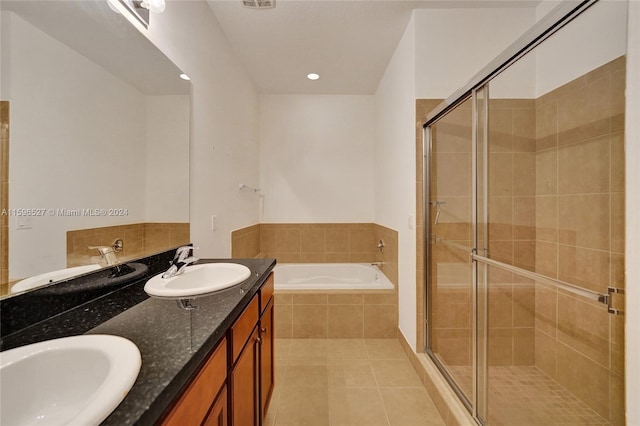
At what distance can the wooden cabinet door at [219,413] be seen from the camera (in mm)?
742

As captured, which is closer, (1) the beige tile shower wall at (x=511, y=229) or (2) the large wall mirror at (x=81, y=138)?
(2) the large wall mirror at (x=81, y=138)

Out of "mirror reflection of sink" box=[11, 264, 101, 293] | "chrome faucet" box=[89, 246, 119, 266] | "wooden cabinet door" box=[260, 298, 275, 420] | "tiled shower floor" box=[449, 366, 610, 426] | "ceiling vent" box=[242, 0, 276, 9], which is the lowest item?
"tiled shower floor" box=[449, 366, 610, 426]

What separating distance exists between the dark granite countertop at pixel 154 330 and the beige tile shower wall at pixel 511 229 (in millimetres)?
1402

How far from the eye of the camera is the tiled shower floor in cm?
136

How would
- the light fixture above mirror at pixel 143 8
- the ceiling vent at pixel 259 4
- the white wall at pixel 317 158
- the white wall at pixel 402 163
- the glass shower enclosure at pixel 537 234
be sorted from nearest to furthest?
the light fixture above mirror at pixel 143 8 → the glass shower enclosure at pixel 537 234 → the ceiling vent at pixel 259 4 → the white wall at pixel 402 163 → the white wall at pixel 317 158

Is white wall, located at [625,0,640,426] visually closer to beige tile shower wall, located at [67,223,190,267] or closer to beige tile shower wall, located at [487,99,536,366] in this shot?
beige tile shower wall, located at [487,99,536,366]

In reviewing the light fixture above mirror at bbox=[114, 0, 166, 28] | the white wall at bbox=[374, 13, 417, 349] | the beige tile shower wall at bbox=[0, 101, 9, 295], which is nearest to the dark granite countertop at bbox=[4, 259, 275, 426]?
the beige tile shower wall at bbox=[0, 101, 9, 295]

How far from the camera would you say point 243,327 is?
41.4 inches

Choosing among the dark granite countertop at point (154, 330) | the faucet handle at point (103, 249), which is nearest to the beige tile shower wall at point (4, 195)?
the dark granite countertop at point (154, 330)

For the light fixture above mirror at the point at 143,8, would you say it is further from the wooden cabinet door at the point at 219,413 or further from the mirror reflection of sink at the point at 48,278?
the wooden cabinet door at the point at 219,413

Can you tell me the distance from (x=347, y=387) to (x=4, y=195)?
6.50ft

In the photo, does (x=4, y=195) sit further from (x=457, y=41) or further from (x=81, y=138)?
(x=457, y=41)

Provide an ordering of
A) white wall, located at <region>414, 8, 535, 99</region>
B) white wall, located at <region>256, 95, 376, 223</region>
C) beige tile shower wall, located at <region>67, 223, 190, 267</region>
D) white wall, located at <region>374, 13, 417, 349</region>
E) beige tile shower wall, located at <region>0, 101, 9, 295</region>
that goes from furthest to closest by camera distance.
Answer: white wall, located at <region>256, 95, 376, 223</region>, white wall, located at <region>374, 13, 417, 349</region>, white wall, located at <region>414, 8, 535, 99</region>, beige tile shower wall, located at <region>67, 223, 190, 267</region>, beige tile shower wall, located at <region>0, 101, 9, 295</region>

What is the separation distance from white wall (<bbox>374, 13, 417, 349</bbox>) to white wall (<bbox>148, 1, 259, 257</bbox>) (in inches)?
59.1
